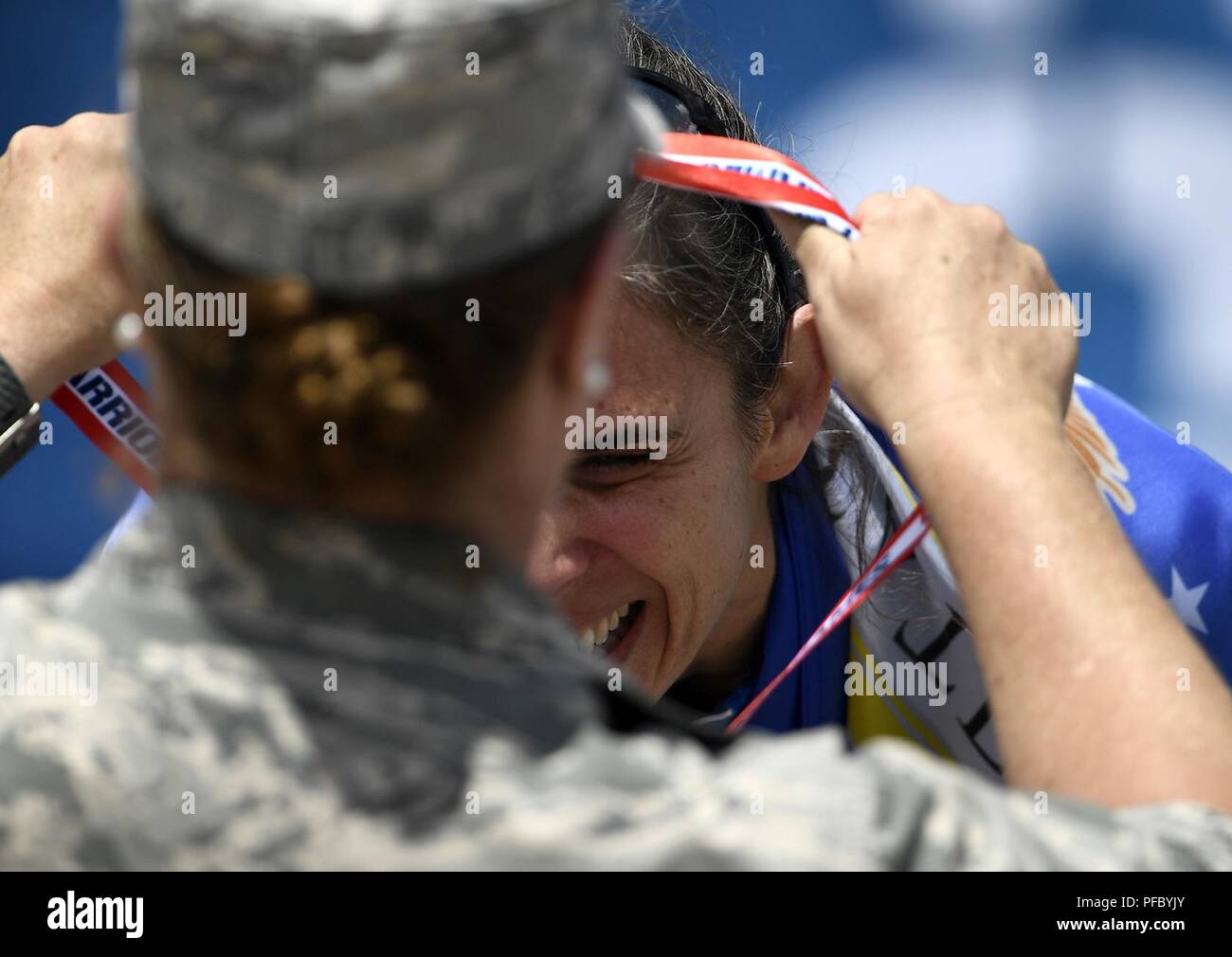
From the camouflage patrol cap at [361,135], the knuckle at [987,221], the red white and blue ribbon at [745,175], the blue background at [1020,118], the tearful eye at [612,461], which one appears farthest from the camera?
the blue background at [1020,118]

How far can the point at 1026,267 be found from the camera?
4.56 feet

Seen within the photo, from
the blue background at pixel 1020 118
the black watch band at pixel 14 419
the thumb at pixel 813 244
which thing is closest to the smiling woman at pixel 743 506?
the thumb at pixel 813 244

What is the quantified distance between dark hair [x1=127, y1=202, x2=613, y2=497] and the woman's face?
114 centimetres

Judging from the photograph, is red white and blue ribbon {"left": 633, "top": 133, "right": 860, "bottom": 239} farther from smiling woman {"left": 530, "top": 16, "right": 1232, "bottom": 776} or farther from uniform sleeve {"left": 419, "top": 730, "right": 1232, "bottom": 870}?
uniform sleeve {"left": 419, "top": 730, "right": 1232, "bottom": 870}

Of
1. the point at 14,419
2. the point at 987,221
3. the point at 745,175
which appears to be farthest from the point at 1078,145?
the point at 14,419

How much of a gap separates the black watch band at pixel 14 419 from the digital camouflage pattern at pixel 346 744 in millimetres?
656

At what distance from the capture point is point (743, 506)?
2.15 metres

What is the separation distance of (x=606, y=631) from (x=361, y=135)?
1.41 meters

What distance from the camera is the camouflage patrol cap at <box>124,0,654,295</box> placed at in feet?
2.56

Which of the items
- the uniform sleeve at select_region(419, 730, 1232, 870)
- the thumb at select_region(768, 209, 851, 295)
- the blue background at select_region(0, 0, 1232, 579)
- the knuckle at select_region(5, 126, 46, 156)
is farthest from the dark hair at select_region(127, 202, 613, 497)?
the blue background at select_region(0, 0, 1232, 579)

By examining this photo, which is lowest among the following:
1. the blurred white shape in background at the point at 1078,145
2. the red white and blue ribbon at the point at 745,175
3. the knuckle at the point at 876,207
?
the knuckle at the point at 876,207

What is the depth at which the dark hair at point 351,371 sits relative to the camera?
0.78 meters

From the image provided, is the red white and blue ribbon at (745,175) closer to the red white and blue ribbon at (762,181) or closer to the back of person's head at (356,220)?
the red white and blue ribbon at (762,181)

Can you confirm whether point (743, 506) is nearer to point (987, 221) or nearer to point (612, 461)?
point (612, 461)
